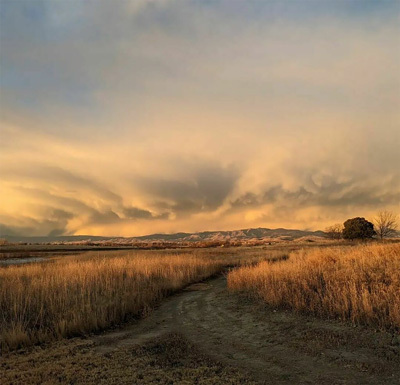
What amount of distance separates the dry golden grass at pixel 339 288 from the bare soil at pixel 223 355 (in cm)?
57

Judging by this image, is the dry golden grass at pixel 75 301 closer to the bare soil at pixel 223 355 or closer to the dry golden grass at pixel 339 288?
the bare soil at pixel 223 355

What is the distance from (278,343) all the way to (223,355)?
162 centimetres

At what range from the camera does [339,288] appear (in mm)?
11109

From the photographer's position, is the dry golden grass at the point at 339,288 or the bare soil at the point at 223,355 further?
the dry golden grass at the point at 339,288

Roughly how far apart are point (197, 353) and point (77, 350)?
2967 millimetres

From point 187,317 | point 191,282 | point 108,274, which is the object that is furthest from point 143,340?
point 191,282

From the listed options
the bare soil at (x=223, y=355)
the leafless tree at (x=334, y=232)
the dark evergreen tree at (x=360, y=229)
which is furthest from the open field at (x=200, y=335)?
the leafless tree at (x=334, y=232)

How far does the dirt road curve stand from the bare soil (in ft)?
0.06

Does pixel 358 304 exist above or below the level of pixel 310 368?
above

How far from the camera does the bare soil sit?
6.49m

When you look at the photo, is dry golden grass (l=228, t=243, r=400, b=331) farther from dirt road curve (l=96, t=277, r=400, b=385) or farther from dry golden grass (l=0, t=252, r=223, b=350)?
dry golden grass (l=0, t=252, r=223, b=350)

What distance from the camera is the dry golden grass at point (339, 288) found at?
940cm

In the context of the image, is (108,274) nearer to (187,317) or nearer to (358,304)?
(187,317)

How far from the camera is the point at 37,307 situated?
12.0m
